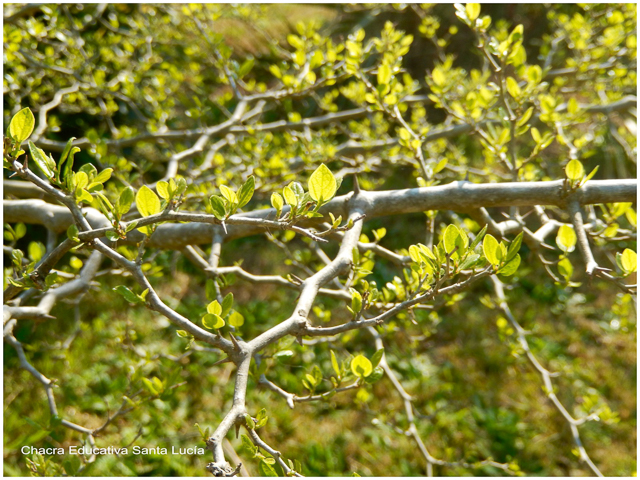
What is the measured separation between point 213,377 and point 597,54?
2989 millimetres

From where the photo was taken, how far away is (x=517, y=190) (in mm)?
1155

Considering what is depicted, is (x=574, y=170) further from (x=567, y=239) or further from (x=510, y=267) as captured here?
(x=510, y=267)

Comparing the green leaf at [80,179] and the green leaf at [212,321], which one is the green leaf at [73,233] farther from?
the green leaf at [212,321]

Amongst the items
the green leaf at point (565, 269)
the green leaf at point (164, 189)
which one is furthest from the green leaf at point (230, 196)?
the green leaf at point (565, 269)

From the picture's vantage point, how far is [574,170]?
3.42ft

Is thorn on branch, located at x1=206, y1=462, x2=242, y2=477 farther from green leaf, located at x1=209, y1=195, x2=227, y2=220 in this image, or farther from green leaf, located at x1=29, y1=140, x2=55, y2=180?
green leaf, located at x1=29, y1=140, x2=55, y2=180

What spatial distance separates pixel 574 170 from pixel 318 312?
0.95 meters

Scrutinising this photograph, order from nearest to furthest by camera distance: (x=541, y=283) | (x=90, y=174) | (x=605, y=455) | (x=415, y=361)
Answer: (x=90, y=174), (x=605, y=455), (x=415, y=361), (x=541, y=283)

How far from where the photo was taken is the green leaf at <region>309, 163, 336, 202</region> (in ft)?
2.64

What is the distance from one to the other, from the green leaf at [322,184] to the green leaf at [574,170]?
2.00 feet

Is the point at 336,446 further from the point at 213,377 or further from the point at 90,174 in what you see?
the point at 90,174

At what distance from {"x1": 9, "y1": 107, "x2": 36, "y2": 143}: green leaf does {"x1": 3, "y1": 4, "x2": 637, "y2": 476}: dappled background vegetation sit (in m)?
0.71

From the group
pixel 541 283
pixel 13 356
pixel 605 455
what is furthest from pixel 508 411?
pixel 13 356

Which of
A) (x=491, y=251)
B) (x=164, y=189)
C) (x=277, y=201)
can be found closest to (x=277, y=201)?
(x=277, y=201)
